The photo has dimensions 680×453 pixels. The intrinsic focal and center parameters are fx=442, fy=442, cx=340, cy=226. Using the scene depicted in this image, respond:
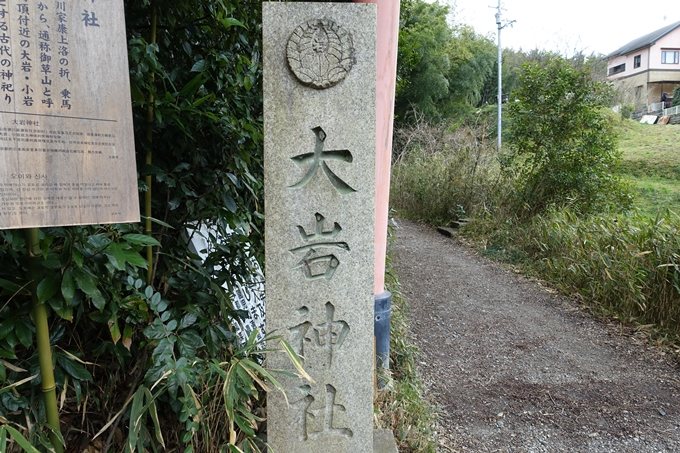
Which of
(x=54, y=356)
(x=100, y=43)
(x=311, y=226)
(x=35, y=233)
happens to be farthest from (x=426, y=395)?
(x=100, y=43)

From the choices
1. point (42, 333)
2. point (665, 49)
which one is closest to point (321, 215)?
point (42, 333)

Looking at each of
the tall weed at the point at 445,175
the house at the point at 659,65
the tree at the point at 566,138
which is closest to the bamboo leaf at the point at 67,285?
the tree at the point at 566,138

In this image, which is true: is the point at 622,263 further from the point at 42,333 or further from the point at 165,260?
the point at 42,333

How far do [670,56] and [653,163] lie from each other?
21432 mm

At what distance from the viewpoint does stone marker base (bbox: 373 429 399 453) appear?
6.70 feet

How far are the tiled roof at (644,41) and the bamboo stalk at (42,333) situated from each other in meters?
36.0

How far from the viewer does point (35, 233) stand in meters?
1.30

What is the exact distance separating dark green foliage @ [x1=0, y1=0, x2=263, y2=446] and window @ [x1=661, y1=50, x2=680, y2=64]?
1394 inches

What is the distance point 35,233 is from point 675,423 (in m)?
3.50

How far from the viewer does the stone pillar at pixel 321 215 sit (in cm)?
166

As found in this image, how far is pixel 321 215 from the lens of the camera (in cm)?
176

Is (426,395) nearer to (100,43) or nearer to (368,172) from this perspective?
(368,172)

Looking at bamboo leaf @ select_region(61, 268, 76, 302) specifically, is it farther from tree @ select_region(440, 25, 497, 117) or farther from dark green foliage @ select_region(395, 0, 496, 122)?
tree @ select_region(440, 25, 497, 117)

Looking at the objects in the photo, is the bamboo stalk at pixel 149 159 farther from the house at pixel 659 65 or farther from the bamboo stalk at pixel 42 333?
the house at pixel 659 65
